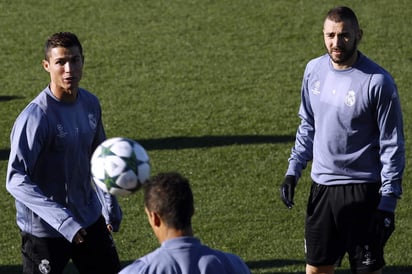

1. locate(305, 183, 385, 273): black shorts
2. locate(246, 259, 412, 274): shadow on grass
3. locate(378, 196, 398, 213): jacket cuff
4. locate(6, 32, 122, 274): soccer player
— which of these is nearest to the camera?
locate(6, 32, 122, 274): soccer player

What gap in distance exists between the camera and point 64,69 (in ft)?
24.8

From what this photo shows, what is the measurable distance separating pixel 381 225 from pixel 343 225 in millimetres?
360

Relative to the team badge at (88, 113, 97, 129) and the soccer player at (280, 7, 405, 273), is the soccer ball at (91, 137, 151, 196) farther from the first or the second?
the soccer player at (280, 7, 405, 273)

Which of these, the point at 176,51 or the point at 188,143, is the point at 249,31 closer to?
the point at 176,51

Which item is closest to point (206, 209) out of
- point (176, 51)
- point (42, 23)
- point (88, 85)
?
point (88, 85)

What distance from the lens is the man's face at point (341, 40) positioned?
796cm

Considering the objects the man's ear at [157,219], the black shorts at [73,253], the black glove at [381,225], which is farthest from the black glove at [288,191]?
the man's ear at [157,219]

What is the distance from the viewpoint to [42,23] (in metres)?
18.8

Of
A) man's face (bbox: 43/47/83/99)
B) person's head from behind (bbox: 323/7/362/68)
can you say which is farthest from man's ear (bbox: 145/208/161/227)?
person's head from behind (bbox: 323/7/362/68)

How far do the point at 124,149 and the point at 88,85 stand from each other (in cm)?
890

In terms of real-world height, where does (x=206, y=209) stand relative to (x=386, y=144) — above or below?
below

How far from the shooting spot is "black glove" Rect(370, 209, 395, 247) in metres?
7.93

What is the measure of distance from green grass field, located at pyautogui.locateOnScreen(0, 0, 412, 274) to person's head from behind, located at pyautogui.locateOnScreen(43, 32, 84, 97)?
9.64 feet

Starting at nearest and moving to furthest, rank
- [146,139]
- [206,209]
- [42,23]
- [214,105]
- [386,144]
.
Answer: [386,144], [206,209], [146,139], [214,105], [42,23]
